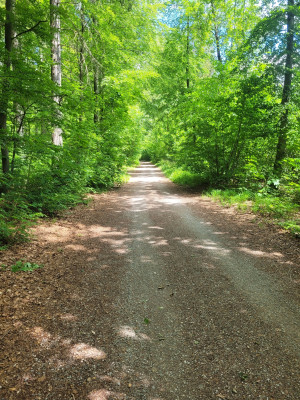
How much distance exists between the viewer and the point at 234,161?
456 inches

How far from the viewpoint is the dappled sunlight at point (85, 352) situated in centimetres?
241

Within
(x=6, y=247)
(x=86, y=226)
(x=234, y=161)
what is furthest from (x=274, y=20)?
(x=6, y=247)

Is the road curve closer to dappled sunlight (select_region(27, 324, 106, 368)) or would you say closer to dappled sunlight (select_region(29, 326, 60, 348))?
dappled sunlight (select_region(27, 324, 106, 368))

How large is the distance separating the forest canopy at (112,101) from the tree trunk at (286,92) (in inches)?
1.5

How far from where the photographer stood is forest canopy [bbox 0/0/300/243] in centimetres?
553

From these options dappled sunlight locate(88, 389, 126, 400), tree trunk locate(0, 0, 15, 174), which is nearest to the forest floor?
dappled sunlight locate(88, 389, 126, 400)

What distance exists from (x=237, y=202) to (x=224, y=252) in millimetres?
4940

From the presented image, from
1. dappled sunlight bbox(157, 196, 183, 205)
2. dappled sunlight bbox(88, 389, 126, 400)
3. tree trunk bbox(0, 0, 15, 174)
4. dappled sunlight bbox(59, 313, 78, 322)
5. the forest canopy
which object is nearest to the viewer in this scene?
dappled sunlight bbox(88, 389, 126, 400)

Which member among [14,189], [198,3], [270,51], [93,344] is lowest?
[93,344]

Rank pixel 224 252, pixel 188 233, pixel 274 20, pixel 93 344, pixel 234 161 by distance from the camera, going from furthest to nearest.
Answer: pixel 234 161, pixel 274 20, pixel 188 233, pixel 224 252, pixel 93 344

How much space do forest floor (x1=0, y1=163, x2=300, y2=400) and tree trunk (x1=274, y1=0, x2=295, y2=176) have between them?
5.30 m

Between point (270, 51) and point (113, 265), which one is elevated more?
point (270, 51)

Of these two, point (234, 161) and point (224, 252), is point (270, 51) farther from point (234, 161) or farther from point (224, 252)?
point (224, 252)

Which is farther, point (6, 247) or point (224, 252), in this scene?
point (224, 252)
